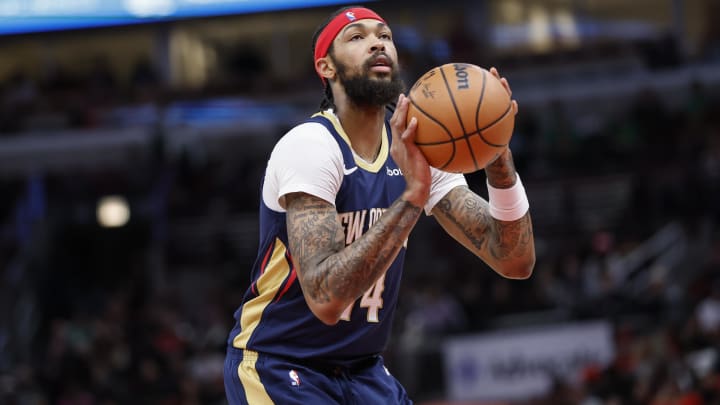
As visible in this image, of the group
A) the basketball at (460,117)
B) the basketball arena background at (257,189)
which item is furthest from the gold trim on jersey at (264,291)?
the basketball arena background at (257,189)

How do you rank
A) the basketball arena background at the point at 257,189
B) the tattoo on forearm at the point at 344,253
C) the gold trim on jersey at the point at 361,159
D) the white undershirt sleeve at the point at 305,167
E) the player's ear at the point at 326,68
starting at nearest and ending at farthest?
1. the tattoo on forearm at the point at 344,253
2. the white undershirt sleeve at the point at 305,167
3. the gold trim on jersey at the point at 361,159
4. the player's ear at the point at 326,68
5. the basketball arena background at the point at 257,189

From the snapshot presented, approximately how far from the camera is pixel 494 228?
4.42m

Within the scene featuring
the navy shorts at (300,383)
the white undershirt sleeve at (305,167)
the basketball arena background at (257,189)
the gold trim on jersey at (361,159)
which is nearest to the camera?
the white undershirt sleeve at (305,167)

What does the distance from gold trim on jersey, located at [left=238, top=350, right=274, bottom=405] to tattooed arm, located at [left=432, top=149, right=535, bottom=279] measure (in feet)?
3.41

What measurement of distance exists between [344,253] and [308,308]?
51 cm

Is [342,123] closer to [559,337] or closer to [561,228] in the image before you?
[559,337]

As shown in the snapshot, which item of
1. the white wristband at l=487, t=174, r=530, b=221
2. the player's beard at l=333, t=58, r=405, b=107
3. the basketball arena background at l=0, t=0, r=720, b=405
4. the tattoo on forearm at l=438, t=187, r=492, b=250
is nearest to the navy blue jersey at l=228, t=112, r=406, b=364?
the player's beard at l=333, t=58, r=405, b=107

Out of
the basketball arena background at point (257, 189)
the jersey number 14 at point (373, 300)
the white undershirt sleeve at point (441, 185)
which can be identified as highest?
the white undershirt sleeve at point (441, 185)

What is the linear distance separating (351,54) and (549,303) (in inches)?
395

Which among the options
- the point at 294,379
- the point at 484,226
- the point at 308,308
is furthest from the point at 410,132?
the point at 294,379

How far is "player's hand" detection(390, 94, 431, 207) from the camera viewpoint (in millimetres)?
3861

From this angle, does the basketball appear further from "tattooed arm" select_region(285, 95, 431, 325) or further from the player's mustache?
the player's mustache

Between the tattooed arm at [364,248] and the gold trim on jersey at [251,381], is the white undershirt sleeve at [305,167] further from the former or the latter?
the gold trim on jersey at [251,381]

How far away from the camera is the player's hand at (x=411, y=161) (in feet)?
12.7
